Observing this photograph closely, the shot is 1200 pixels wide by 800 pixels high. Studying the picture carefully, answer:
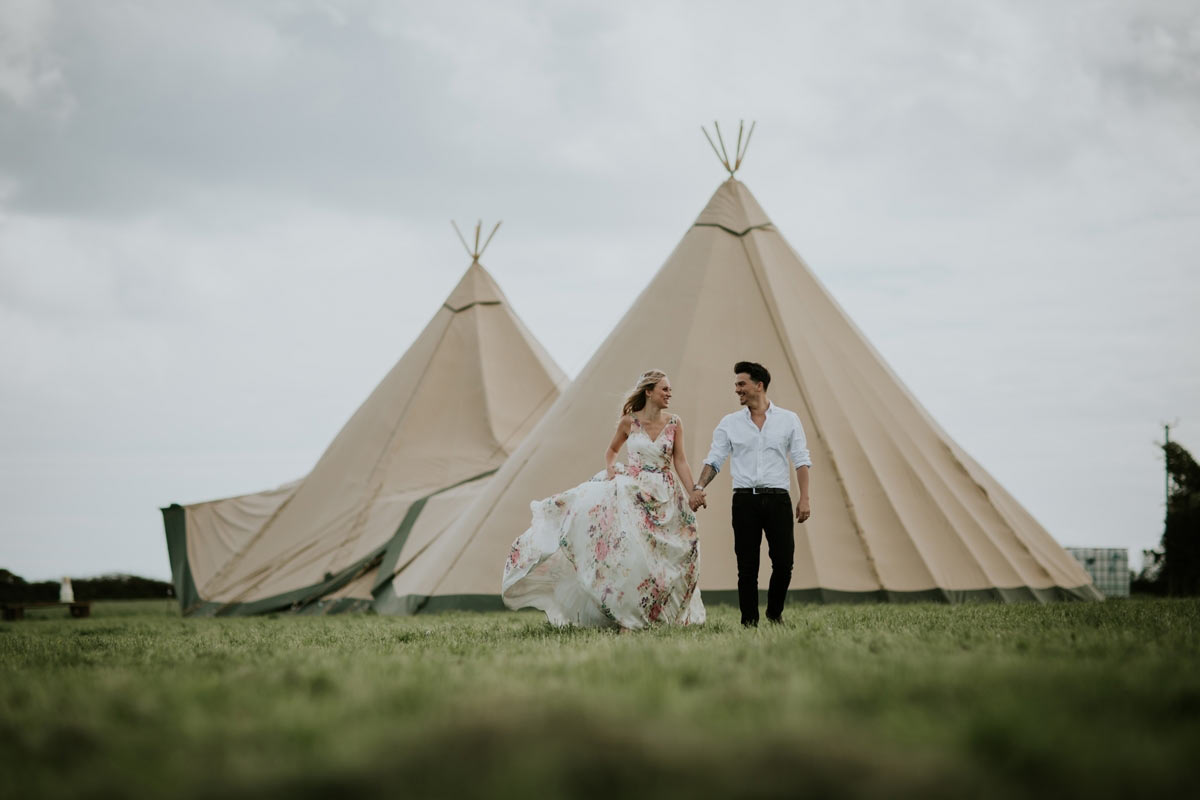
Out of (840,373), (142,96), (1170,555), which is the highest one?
(142,96)

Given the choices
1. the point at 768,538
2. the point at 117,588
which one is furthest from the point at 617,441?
the point at 117,588

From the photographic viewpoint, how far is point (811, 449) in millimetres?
9672

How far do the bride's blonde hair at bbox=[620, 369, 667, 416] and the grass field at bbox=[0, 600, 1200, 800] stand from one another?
7.57 ft

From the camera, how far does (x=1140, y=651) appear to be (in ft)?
12.1

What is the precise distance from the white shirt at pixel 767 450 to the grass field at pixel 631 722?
185cm

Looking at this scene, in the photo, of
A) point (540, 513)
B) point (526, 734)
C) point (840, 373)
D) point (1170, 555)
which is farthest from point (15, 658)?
point (1170, 555)

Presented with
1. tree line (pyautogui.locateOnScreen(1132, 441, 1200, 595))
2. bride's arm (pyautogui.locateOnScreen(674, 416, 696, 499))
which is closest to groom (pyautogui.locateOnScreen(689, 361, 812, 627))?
bride's arm (pyautogui.locateOnScreen(674, 416, 696, 499))

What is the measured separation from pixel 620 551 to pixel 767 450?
1081 mm

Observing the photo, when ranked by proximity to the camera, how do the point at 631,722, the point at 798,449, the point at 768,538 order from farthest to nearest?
the point at 798,449 → the point at 768,538 → the point at 631,722

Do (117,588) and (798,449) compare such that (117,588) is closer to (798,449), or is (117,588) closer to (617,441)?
(617,441)

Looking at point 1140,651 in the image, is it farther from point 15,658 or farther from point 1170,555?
point 1170,555

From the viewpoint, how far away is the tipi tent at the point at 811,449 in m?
9.26

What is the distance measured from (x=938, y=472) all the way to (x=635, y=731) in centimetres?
875

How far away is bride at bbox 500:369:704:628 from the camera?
6031 millimetres
